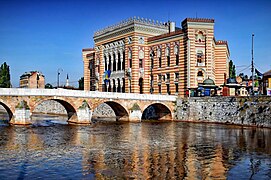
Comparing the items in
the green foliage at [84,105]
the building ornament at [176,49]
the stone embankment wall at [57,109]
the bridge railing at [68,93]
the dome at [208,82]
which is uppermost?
the building ornament at [176,49]

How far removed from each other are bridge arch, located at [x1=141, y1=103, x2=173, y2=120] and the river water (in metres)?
21.9

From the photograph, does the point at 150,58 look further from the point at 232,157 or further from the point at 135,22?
the point at 232,157

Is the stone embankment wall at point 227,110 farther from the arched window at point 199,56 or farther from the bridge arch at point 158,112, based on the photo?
the arched window at point 199,56

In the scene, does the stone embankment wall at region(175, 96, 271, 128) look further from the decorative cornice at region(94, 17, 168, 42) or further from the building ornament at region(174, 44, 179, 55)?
the decorative cornice at region(94, 17, 168, 42)

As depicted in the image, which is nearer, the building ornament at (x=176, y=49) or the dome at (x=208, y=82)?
the dome at (x=208, y=82)

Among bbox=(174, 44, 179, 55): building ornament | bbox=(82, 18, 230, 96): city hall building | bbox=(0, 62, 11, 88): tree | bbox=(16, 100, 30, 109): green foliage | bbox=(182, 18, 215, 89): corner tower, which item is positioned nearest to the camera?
bbox=(16, 100, 30, 109): green foliage

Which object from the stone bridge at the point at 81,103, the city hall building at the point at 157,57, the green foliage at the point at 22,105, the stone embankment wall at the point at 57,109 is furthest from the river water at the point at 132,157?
the stone embankment wall at the point at 57,109

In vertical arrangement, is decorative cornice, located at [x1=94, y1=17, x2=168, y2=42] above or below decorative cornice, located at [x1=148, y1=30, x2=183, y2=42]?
above

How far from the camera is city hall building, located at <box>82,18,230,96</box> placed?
185 feet

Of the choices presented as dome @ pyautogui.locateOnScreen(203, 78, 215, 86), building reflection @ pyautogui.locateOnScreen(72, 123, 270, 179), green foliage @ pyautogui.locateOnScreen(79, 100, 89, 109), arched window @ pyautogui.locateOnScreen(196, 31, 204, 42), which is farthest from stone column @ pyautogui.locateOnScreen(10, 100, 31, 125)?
arched window @ pyautogui.locateOnScreen(196, 31, 204, 42)

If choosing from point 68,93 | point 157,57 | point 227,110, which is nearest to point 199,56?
point 157,57

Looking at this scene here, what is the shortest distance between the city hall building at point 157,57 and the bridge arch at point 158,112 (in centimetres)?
501

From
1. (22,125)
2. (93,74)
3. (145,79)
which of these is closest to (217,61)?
(145,79)

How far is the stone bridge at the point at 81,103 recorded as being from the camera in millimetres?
39250
